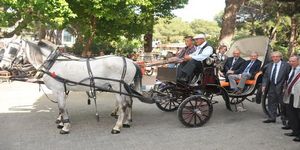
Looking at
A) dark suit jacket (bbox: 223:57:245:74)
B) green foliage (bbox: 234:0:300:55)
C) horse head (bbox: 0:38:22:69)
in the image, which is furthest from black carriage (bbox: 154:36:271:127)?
green foliage (bbox: 234:0:300:55)

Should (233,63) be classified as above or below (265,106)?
above

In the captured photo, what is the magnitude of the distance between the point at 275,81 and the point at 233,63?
1756mm

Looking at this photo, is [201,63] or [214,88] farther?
Result: [214,88]

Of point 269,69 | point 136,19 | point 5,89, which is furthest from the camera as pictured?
point 136,19

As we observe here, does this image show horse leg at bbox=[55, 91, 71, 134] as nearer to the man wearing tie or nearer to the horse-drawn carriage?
the horse-drawn carriage

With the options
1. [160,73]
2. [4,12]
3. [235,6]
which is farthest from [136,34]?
[160,73]

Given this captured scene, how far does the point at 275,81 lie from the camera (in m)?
8.94

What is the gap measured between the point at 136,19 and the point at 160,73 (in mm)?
10714

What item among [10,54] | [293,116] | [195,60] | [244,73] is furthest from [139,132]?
[244,73]

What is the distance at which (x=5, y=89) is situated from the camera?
1527 centimetres

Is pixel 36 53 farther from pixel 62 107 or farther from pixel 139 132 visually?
pixel 139 132

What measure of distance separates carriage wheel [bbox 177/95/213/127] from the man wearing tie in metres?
1.80

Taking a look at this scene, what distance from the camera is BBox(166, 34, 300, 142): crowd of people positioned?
756cm

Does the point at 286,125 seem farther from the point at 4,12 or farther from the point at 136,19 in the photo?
the point at 4,12
